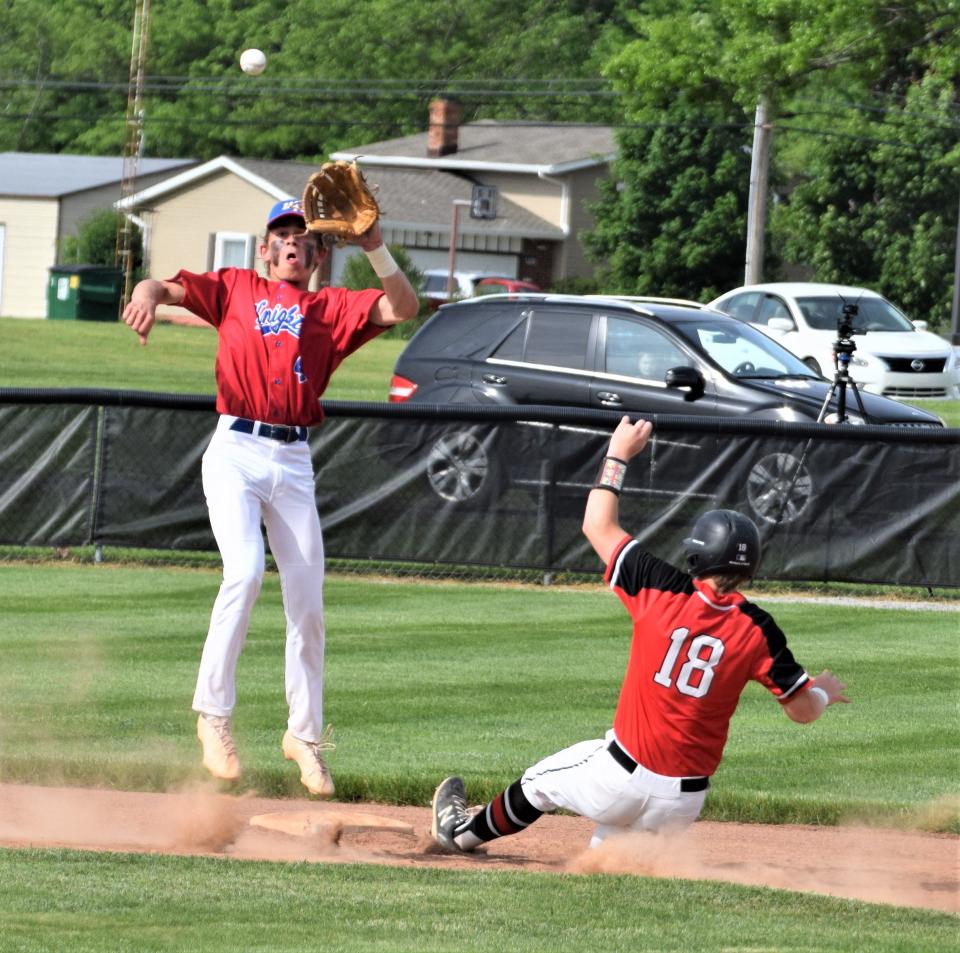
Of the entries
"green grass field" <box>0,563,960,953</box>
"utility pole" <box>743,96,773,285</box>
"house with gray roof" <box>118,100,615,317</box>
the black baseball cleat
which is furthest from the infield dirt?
"house with gray roof" <box>118,100,615,317</box>

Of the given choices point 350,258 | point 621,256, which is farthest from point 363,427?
point 621,256

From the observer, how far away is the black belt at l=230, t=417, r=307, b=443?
6785 mm

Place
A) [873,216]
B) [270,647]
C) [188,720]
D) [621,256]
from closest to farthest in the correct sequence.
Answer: [188,720]
[270,647]
[873,216]
[621,256]

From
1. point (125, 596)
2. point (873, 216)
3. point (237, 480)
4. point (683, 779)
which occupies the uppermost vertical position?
point (873, 216)

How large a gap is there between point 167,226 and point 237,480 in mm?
48974

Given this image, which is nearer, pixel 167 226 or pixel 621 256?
pixel 621 256

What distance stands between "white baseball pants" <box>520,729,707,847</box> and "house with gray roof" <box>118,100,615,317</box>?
153ft

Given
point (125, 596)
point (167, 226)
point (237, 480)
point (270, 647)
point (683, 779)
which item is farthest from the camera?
point (167, 226)

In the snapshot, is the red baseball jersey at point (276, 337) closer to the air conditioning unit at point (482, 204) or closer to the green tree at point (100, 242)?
the green tree at point (100, 242)

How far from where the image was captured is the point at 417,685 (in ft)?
33.1

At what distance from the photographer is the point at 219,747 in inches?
267

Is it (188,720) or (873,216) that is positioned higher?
(873,216)

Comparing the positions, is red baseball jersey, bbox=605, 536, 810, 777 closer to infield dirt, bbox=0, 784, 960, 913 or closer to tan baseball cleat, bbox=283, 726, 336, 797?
infield dirt, bbox=0, 784, 960, 913

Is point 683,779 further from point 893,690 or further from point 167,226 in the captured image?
point 167,226
